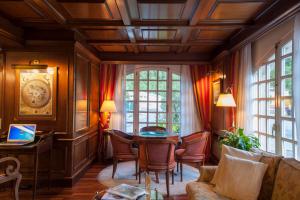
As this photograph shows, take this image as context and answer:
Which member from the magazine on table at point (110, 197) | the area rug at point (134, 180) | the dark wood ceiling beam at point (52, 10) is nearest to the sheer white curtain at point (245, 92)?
the area rug at point (134, 180)

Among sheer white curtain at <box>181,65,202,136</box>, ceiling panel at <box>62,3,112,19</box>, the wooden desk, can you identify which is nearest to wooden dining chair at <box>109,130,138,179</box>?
the wooden desk

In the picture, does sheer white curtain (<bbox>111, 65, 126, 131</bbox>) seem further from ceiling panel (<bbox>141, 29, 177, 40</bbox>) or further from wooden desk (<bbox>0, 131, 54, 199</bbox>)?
wooden desk (<bbox>0, 131, 54, 199</bbox>)

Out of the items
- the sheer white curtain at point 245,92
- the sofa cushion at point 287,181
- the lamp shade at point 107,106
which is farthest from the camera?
the lamp shade at point 107,106

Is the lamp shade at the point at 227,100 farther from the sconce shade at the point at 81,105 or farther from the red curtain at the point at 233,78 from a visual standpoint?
the sconce shade at the point at 81,105

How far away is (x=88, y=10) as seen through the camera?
9.43 feet

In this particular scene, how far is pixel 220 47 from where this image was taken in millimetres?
4707

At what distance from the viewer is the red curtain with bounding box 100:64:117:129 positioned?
5.41 meters

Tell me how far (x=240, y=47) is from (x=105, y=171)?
11.9 feet

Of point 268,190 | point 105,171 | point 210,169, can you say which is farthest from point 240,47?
point 105,171

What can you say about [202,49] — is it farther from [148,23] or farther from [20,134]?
[20,134]

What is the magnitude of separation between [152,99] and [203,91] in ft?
4.43

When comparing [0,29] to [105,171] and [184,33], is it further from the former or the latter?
[105,171]

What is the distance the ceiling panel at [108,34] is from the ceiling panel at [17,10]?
3.20 feet

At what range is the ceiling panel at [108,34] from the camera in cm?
376
